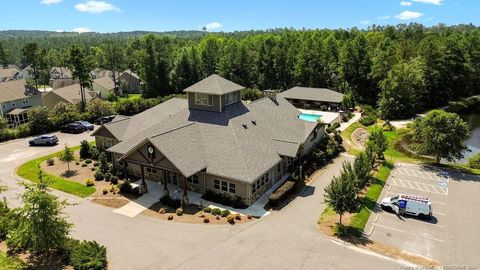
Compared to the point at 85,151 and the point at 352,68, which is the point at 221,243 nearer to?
the point at 85,151

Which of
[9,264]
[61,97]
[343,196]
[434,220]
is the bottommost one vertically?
[434,220]

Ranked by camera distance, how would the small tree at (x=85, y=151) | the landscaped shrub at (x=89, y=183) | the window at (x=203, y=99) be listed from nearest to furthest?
1. the landscaped shrub at (x=89, y=183)
2. the window at (x=203, y=99)
3. the small tree at (x=85, y=151)

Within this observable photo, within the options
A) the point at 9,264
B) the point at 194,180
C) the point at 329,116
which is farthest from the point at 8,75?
the point at 9,264

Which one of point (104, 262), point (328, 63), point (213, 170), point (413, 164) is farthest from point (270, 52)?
point (104, 262)

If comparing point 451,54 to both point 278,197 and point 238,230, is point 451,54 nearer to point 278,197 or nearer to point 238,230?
point 278,197

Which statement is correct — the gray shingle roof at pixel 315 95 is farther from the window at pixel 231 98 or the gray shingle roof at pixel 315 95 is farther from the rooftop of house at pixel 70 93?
the rooftop of house at pixel 70 93

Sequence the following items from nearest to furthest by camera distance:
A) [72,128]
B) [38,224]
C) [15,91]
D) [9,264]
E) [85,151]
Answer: [9,264] < [38,224] < [85,151] < [72,128] < [15,91]

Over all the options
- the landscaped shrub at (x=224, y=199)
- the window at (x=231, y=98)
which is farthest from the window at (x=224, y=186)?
the window at (x=231, y=98)
